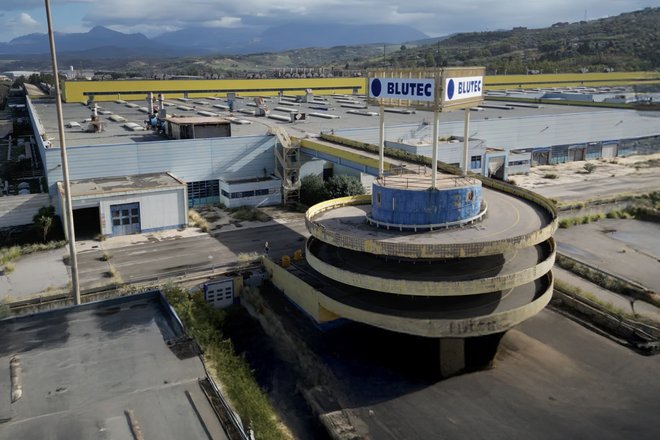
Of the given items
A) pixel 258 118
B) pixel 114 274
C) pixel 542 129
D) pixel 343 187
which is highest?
pixel 258 118

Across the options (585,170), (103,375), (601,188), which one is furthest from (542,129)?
(103,375)

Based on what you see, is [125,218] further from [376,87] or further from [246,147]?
[376,87]

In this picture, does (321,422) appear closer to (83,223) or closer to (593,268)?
(593,268)

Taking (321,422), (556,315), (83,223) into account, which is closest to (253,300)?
(321,422)

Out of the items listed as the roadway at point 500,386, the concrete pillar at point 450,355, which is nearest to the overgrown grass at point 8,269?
the roadway at point 500,386

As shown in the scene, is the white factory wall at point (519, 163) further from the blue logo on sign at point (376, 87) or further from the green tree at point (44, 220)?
the green tree at point (44, 220)

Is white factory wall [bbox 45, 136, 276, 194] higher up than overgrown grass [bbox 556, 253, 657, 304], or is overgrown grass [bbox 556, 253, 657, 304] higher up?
white factory wall [bbox 45, 136, 276, 194]

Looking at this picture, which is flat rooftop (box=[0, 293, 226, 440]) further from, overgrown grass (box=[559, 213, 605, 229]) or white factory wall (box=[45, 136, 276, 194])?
overgrown grass (box=[559, 213, 605, 229])

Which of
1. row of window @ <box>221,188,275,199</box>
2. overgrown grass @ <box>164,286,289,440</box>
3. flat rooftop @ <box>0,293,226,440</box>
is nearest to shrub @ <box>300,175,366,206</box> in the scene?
row of window @ <box>221,188,275,199</box>
